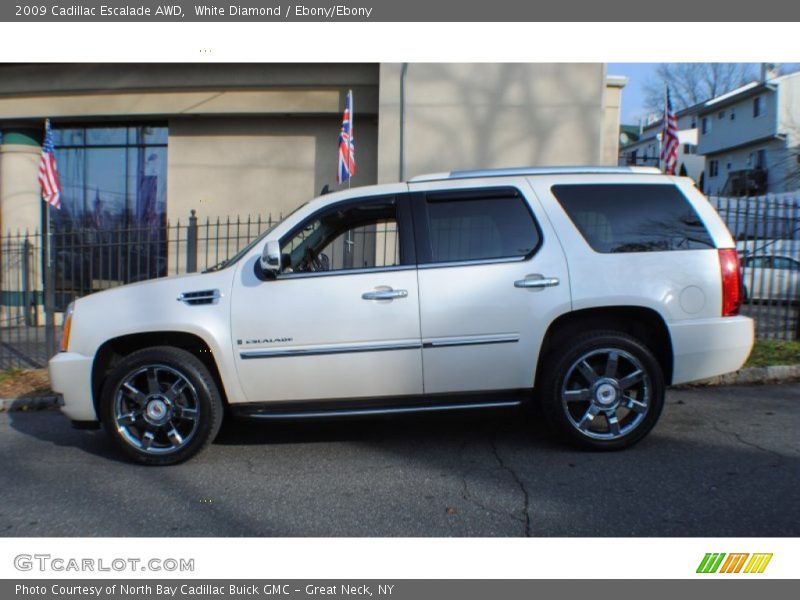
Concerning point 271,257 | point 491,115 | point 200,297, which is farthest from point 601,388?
point 491,115

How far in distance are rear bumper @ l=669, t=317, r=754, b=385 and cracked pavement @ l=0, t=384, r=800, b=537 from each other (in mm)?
611

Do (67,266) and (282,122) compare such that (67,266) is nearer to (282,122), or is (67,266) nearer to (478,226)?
(282,122)

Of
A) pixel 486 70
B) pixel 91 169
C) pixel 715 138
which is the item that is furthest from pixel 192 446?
pixel 715 138

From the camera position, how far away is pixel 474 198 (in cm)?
465

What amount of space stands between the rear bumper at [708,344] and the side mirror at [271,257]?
282 centimetres

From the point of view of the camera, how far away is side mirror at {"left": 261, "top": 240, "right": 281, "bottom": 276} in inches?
168

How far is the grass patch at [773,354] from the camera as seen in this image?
275 inches

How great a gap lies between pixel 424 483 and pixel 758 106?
38.9 m

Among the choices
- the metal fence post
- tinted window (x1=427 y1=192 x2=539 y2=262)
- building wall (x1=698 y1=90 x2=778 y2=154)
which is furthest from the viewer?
building wall (x1=698 y1=90 x2=778 y2=154)

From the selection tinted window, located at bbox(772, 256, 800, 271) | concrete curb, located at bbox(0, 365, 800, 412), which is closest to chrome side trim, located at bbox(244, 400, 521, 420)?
concrete curb, located at bbox(0, 365, 800, 412)

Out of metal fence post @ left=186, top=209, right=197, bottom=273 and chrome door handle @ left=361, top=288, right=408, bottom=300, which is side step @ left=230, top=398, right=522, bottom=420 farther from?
→ metal fence post @ left=186, top=209, right=197, bottom=273

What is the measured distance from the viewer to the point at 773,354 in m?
7.34

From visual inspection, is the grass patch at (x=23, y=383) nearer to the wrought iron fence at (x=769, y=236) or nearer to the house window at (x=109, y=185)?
the house window at (x=109, y=185)

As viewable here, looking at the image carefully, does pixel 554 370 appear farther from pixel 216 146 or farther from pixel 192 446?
pixel 216 146
